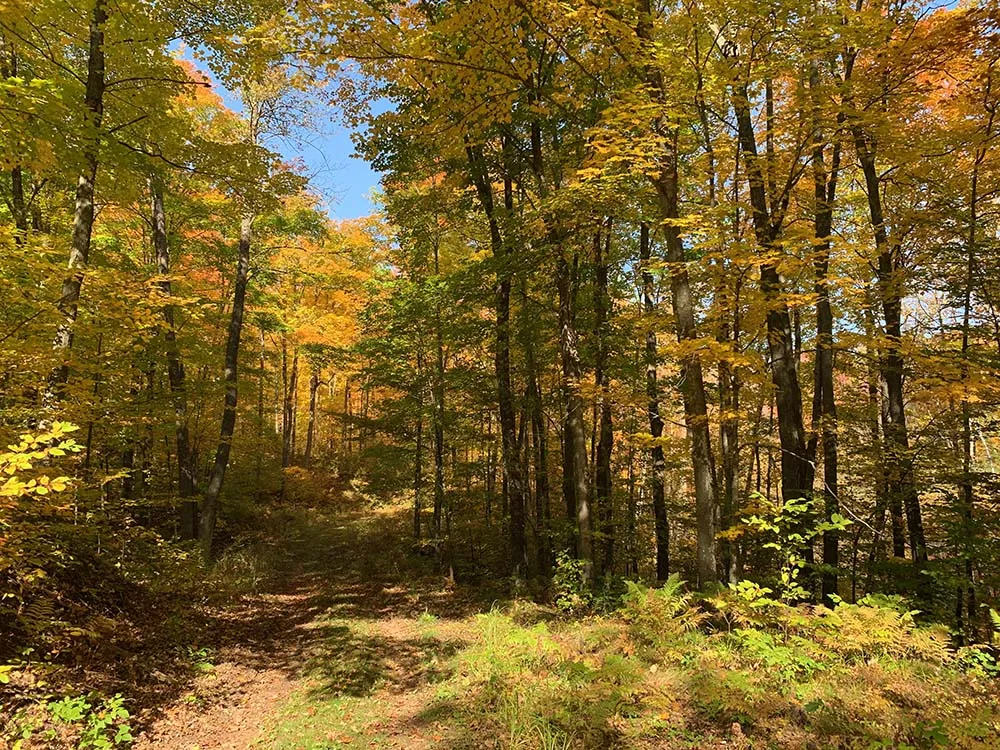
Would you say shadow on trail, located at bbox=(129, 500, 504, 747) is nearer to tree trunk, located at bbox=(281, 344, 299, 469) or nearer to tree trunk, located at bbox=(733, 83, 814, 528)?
tree trunk, located at bbox=(733, 83, 814, 528)

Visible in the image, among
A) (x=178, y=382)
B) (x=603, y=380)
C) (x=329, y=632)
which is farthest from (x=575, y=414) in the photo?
(x=178, y=382)

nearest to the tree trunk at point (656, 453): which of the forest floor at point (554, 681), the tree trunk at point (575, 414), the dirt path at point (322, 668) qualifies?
the tree trunk at point (575, 414)

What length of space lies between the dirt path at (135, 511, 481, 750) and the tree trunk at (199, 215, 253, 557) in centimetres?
230

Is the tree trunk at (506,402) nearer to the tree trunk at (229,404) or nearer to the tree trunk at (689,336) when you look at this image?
the tree trunk at (689,336)

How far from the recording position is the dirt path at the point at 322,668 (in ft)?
16.8

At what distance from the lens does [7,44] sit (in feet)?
23.7

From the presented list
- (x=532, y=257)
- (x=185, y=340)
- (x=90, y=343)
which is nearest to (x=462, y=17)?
(x=532, y=257)

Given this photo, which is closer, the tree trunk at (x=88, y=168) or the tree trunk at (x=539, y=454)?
the tree trunk at (x=88, y=168)

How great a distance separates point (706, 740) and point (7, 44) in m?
12.3

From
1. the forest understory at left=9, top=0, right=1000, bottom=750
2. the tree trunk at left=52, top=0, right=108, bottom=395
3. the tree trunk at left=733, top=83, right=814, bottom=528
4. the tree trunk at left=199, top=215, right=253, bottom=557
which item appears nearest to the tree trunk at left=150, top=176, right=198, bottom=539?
the forest understory at left=9, top=0, right=1000, bottom=750

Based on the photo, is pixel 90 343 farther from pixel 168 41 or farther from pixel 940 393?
pixel 940 393

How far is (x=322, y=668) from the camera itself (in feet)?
22.7

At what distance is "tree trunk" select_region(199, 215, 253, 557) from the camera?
1156 centimetres

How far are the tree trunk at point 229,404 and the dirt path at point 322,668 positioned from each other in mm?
2299
